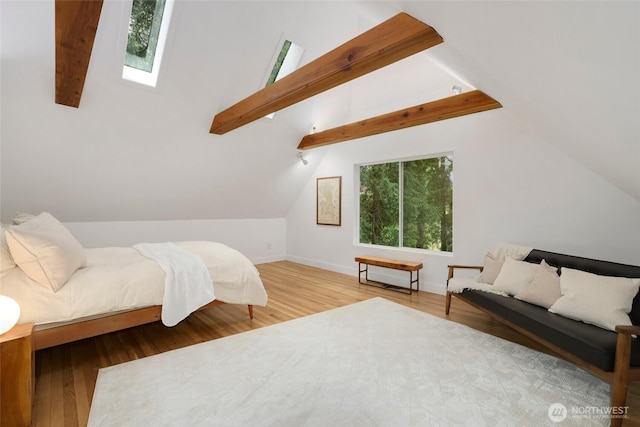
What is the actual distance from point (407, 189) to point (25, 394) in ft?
15.1

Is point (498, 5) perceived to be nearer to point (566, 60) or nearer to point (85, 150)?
point (566, 60)

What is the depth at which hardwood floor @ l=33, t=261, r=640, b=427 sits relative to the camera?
1.90 meters

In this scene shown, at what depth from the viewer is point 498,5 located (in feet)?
4.10

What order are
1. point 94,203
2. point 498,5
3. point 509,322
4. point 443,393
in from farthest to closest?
point 94,203 → point 509,322 → point 443,393 → point 498,5

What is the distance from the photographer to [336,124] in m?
5.50

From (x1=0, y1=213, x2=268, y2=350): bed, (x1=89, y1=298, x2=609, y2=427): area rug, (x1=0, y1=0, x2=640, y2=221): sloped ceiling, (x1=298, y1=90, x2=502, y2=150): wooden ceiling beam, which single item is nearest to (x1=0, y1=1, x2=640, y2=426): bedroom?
(x1=0, y1=0, x2=640, y2=221): sloped ceiling

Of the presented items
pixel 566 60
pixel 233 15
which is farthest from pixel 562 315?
pixel 233 15

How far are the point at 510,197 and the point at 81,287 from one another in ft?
14.3

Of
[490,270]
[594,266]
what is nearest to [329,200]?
[490,270]

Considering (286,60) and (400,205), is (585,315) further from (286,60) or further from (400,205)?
(286,60)

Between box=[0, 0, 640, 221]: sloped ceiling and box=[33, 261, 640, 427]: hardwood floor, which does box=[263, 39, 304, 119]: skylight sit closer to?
box=[0, 0, 640, 221]: sloped ceiling

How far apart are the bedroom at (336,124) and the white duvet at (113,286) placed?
57.8 inches


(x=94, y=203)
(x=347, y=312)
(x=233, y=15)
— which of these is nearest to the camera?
(x=233, y=15)

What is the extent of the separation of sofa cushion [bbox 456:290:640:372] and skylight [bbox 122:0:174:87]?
419 centimetres
